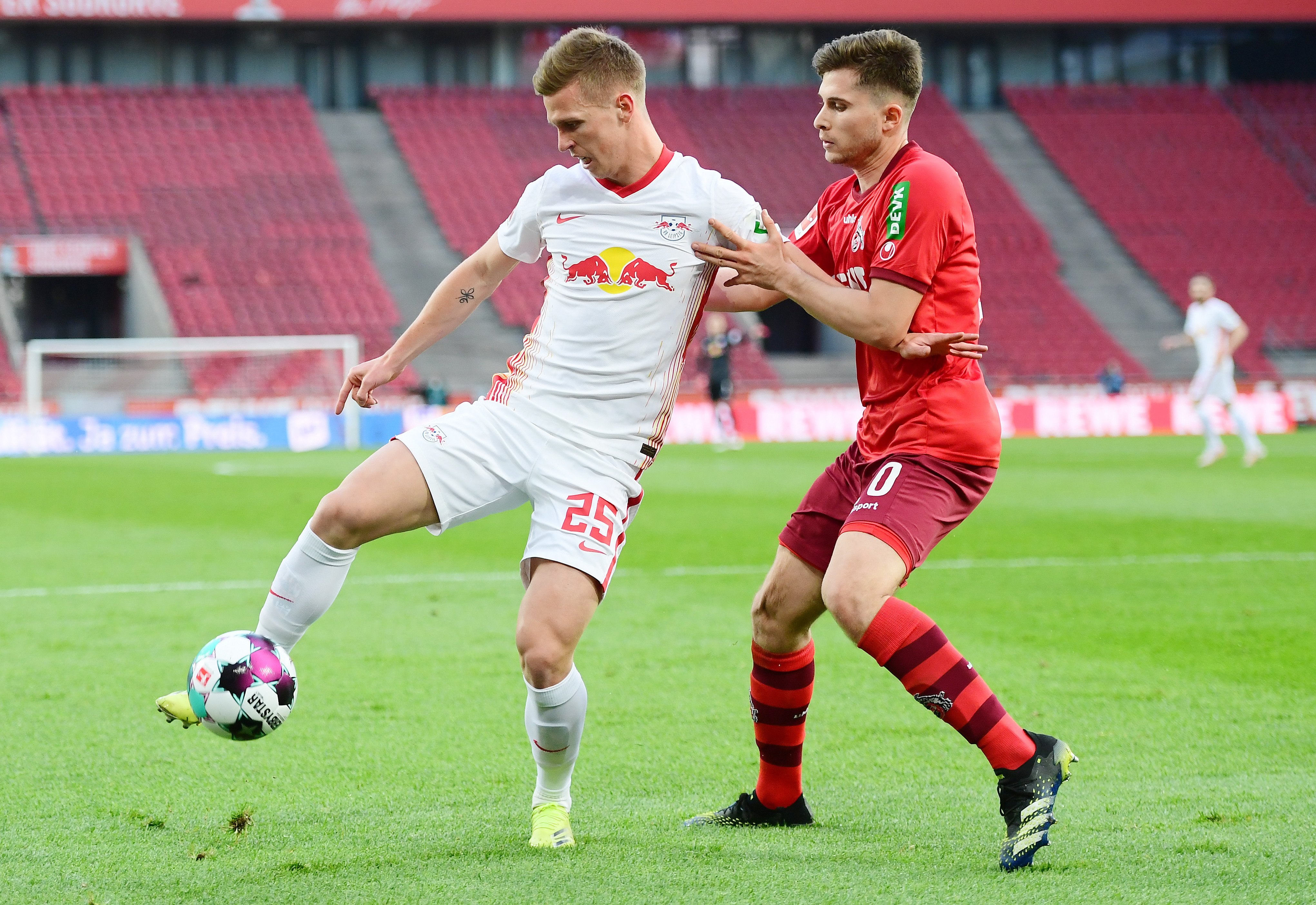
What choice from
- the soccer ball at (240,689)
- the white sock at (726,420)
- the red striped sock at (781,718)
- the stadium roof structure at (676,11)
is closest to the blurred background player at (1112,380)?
the white sock at (726,420)

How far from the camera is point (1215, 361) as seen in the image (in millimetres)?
17750

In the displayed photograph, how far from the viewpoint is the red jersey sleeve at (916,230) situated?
354 centimetres

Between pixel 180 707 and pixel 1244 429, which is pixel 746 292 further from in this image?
pixel 1244 429

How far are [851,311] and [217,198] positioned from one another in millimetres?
31469

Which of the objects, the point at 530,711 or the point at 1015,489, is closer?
the point at 530,711

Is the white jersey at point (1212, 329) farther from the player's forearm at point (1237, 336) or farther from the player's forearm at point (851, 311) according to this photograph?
the player's forearm at point (851, 311)

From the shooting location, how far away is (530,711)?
371 centimetres

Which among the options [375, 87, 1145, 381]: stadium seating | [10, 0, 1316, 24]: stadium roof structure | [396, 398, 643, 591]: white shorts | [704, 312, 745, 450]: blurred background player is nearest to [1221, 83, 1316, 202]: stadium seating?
[10, 0, 1316, 24]: stadium roof structure

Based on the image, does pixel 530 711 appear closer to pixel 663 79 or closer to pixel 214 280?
pixel 214 280

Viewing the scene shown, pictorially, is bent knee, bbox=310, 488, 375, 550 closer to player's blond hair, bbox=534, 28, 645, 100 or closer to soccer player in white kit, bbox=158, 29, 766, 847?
soccer player in white kit, bbox=158, 29, 766, 847

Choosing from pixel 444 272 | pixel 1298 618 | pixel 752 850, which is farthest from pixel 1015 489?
pixel 444 272

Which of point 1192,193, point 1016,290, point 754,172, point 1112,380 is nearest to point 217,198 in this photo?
point 754,172

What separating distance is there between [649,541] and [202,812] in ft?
22.5

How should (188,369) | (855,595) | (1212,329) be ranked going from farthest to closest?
1. (188,369)
2. (1212,329)
3. (855,595)
